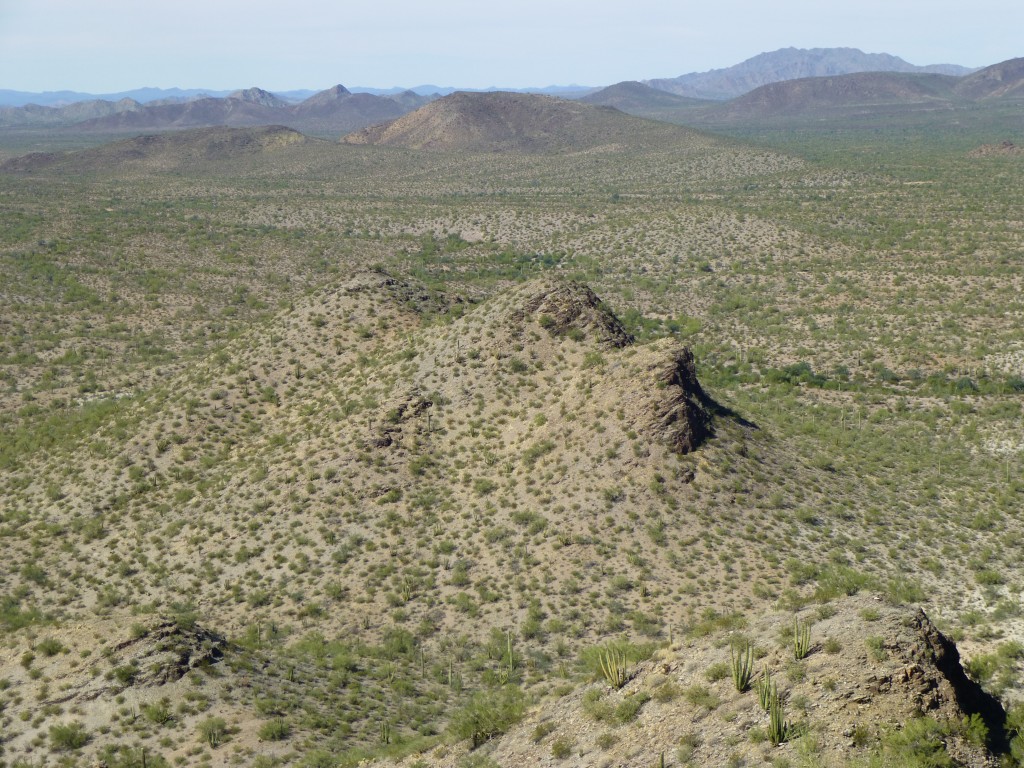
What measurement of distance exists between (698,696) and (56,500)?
25736mm

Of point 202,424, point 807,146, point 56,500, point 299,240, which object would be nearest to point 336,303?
point 202,424

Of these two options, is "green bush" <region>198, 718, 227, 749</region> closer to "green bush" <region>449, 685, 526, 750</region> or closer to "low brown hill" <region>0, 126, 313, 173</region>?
"green bush" <region>449, 685, 526, 750</region>

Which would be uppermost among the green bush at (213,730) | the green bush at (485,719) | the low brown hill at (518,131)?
the low brown hill at (518,131)

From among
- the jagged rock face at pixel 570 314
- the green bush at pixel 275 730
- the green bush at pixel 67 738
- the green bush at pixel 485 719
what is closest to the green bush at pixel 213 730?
the green bush at pixel 275 730

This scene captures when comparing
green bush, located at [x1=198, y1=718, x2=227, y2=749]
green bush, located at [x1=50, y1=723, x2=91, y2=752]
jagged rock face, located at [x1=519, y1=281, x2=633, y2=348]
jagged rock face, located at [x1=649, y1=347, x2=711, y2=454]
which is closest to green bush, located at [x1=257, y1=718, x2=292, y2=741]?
green bush, located at [x1=198, y1=718, x2=227, y2=749]

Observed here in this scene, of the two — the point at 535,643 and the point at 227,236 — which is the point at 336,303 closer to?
the point at 535,643

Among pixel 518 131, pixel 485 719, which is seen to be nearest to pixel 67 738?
pixel 485 719

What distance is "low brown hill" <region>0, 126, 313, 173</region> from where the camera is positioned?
151 metres

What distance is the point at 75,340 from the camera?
174ft

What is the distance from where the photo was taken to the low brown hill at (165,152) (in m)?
151

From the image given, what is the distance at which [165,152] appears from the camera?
6486 inches

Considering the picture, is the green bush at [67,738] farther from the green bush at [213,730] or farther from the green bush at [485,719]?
the green bush at [485,719]

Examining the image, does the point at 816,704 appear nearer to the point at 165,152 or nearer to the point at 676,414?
the point at 676,414

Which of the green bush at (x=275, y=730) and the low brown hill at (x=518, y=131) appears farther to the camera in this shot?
the low brown hill at (x=518, y=131)
